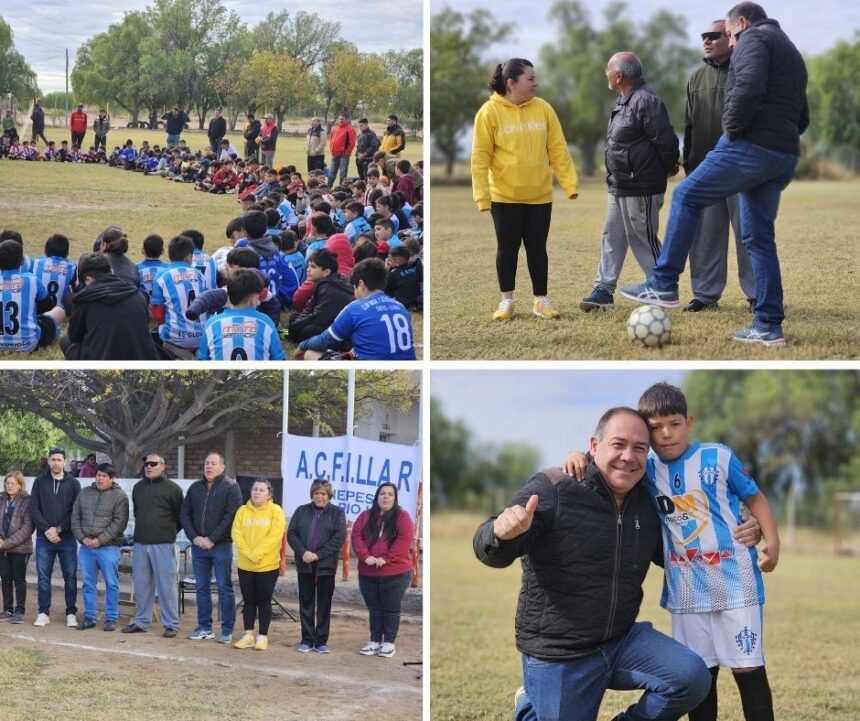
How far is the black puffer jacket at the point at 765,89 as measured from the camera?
5727 millimetres

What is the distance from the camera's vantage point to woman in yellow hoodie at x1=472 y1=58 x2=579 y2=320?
265 inches

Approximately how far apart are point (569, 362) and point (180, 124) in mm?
5610

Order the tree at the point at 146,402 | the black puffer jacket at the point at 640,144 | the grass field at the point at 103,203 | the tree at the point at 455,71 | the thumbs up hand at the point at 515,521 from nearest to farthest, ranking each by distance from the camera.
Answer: the thumbs up hand at the point at 515,521
the black puffer jacket at the point at 640,144
the tree at the point at 146,402
the grass field at the point at 103,203
the tree at the point at 455,71

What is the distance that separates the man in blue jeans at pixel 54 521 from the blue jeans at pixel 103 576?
111 mm

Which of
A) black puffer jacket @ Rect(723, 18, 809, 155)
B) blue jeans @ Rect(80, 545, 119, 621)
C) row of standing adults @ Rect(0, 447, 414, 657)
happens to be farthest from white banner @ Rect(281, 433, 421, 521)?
black puffer jacket @ Rect(723, 18, 809, 155)

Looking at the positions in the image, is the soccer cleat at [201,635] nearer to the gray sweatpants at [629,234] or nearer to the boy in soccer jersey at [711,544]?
the gray sweatpants at [629,234]

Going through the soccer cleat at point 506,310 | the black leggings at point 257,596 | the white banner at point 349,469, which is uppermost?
the soccer cleat at point 506,310

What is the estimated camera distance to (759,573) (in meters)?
4.41

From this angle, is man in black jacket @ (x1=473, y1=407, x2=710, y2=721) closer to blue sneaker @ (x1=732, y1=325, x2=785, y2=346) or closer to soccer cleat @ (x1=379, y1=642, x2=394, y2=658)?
blue sneaker @ (x1=732, y1=325, x2=785, y2=346)

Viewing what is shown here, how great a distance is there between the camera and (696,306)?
713 centimetres

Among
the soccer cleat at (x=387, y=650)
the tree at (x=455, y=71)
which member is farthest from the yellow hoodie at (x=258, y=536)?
the tree at (x=455, y=71)

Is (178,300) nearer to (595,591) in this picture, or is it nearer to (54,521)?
(54,521)

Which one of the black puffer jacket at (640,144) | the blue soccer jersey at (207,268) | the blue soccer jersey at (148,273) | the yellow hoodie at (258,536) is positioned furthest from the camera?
the blue soccer jersey at (207,268)

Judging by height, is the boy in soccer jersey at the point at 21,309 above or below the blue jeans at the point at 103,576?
above
